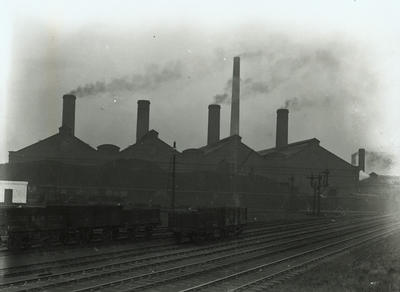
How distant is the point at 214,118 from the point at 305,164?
14.2m

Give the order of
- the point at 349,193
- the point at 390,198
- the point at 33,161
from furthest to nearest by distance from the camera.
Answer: the point at 390,198 < the point at 349,193 < the point at 33,161

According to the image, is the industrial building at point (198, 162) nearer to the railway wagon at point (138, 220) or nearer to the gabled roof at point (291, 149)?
the gabled roof at point (291, 149)

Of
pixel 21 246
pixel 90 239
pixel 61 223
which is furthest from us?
pixel 90 239

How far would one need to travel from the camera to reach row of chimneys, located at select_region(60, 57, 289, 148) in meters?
55.7

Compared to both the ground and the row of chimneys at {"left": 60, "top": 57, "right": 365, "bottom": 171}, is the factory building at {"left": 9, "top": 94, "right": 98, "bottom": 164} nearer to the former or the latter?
the row of chimneys at {"left": 60, "top": 57, "right": 365, "bottom": 171}

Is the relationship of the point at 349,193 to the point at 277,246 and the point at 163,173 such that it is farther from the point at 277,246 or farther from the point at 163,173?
the point at 277,246

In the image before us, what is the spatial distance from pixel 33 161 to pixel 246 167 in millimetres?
26746

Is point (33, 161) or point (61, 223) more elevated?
point (33, 161)

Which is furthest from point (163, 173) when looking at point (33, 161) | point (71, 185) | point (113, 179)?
point (33, 161)

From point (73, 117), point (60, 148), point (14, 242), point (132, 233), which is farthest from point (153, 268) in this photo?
point (73, 117)

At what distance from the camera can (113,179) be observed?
54750 millimetres

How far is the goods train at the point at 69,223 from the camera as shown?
17.7 meters

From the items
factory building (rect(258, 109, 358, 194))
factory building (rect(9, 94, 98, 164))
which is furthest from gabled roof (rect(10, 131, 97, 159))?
factory building (rect(258, 109, 358, 194))

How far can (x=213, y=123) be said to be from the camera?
214 ft
